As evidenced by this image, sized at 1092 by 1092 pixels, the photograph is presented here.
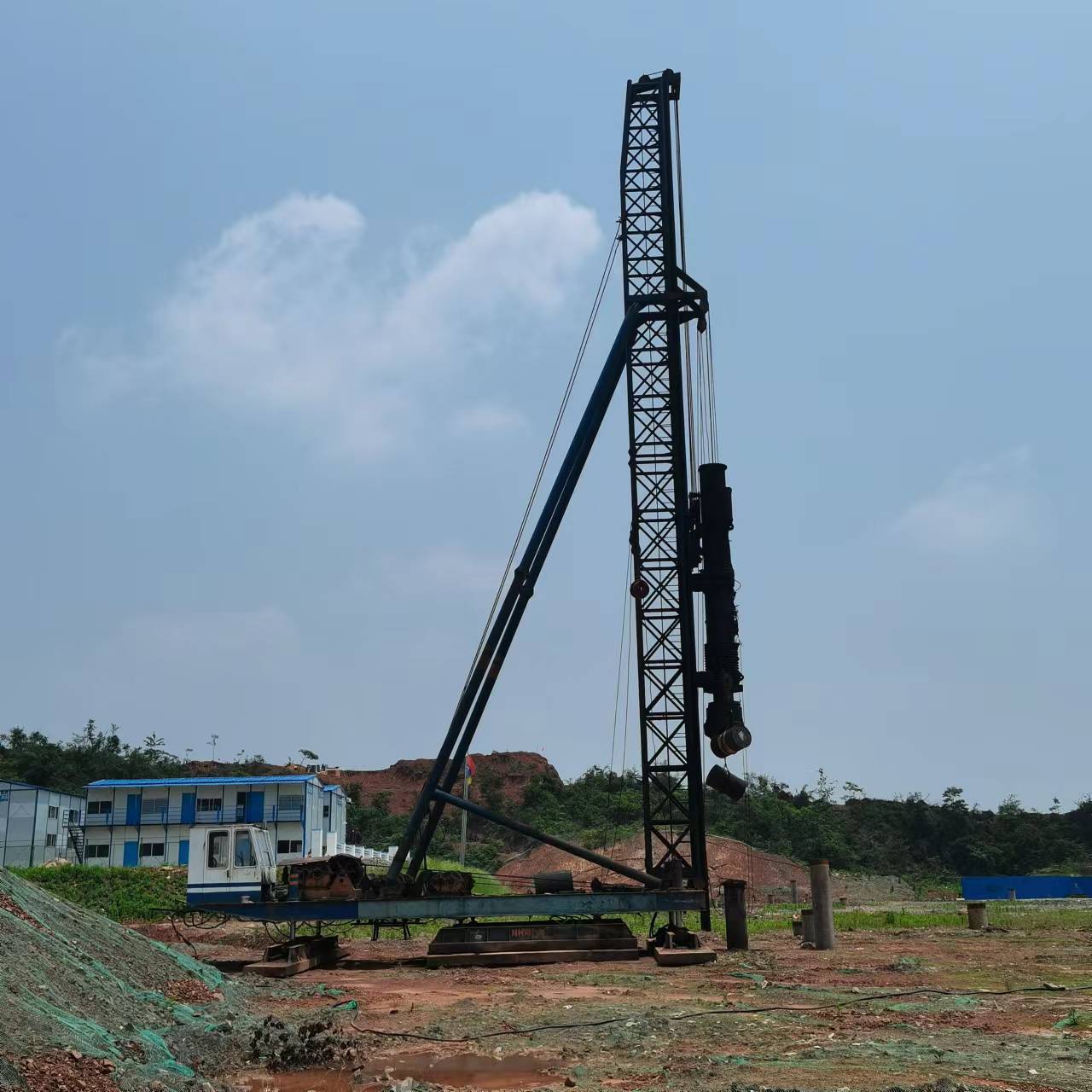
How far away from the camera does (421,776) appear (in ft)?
325

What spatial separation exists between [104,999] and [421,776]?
90.2 meters

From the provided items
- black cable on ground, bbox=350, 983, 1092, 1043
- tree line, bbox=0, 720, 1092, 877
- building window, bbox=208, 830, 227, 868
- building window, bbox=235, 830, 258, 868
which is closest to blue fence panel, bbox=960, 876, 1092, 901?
tree line, bbox=0, 720, 1092, 877

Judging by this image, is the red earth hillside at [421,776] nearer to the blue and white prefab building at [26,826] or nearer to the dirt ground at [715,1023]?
the blue and white prefab building at [26,826]

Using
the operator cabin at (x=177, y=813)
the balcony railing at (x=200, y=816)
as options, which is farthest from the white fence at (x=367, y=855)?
the balcony railing at (x=200, y=816)

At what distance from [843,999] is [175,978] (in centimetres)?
860

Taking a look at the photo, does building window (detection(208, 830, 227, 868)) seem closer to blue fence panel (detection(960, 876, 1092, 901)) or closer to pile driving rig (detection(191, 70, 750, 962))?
pile driving rig (detection(191, 70, 750, 962))

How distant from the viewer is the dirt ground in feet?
30.9

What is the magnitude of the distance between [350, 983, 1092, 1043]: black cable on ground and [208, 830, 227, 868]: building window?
10.2 m

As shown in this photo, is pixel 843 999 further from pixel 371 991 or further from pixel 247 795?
pixel 247 795

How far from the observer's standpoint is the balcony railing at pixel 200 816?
52.3 m

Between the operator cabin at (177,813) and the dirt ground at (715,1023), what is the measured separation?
33.1 m

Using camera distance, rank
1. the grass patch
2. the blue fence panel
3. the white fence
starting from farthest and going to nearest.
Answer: the white fence, the blue fence panel, the grass patch

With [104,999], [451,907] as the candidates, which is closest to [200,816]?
[451,907]

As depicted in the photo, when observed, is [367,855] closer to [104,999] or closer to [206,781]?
[206,781]
